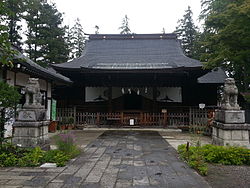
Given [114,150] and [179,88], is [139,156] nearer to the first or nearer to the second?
[114,150]

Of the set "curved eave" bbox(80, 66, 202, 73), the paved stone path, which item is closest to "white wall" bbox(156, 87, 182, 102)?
"curved eave" bbox(80, 66, 202, 73)

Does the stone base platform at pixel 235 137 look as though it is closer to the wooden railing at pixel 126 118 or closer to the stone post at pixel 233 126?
the stone post at pixel 233 126

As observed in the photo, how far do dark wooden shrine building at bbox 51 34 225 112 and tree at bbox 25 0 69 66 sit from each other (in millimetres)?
5365

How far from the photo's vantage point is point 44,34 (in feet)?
66.9

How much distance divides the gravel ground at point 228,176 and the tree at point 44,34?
18.7 m

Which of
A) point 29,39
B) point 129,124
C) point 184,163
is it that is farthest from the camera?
point 29,39

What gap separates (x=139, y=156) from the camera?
5.82 metres

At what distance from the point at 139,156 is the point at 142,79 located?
9122 mm

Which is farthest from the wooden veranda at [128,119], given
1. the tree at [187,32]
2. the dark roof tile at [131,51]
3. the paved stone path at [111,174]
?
the tree at [187,32]

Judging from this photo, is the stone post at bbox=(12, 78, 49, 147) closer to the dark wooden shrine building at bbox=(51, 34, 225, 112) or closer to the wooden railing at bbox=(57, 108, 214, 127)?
the wooden railing at bbox=(57, 108, 214, 127)

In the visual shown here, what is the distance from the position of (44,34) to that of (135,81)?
1213 cm

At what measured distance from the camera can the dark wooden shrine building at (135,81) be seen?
1323 cm

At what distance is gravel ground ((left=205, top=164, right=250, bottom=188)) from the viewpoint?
372 cm

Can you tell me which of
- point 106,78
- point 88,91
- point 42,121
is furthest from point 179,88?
point 42,121
